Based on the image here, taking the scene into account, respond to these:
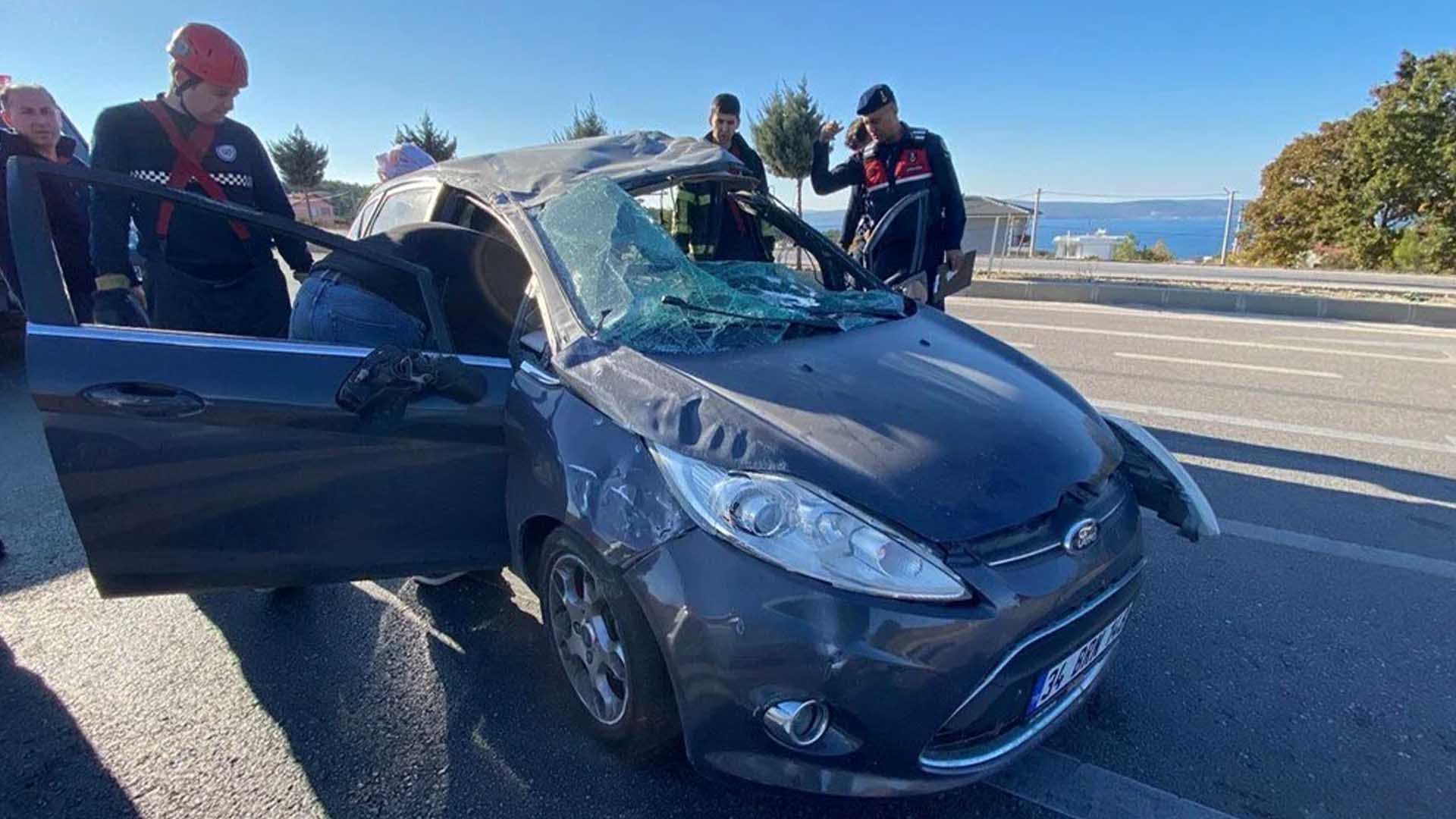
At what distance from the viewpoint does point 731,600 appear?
1.52m

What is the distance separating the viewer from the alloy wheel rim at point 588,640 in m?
1.89

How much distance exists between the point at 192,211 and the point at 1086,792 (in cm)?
368

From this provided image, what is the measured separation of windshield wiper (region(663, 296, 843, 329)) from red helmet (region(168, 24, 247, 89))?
7.19 ft

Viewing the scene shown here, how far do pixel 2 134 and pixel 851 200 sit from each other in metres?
4.93

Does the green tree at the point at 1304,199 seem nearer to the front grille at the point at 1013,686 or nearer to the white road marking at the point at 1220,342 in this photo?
the white road marking at the point at 1220,342

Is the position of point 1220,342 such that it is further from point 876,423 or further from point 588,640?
point 588,640

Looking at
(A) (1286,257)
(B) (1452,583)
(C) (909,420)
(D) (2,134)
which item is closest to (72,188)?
(D) (2,134)

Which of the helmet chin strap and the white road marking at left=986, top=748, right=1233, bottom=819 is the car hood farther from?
the helmet chin strap

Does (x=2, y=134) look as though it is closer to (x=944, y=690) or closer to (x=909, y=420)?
(x=909, y=420)

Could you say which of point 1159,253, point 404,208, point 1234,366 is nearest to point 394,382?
point 404,208

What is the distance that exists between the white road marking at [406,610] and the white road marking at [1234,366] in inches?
268

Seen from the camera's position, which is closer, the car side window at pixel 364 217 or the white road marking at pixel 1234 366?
the car side window at pixel 364 217

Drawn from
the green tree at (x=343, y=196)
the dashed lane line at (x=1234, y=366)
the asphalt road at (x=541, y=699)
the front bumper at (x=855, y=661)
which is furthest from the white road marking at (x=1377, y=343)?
the green tree at (x=343, y=196)

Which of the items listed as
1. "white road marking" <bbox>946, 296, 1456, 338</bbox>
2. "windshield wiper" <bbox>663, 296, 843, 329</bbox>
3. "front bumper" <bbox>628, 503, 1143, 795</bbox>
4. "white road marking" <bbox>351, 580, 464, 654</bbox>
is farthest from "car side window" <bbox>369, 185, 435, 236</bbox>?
"white road marking" <bbox>946, 296, 1456, 338</bbox>
